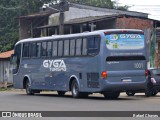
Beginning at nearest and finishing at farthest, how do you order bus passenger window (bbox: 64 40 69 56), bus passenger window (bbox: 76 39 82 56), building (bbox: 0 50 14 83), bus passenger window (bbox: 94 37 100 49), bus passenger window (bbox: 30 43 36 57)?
1. bus passenger window (bbox: 94 37 100 49)
2. bus passenger window (bbox: 76 39 82 56)
3. bus passenger window (bbox: 64 40 69 56)
4. bus passenger window (bbox: 30 43 36 57)
5. building (bbox: 0 50 14 83)

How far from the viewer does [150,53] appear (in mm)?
42219

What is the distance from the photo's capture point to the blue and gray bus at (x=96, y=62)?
24.0 metres

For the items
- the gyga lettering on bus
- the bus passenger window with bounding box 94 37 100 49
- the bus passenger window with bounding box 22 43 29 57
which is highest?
the bus passenger window with bounding box 94 37 100 49

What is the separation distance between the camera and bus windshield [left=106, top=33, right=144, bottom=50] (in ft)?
78.7

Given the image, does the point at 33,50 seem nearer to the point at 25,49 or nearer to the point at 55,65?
the point at 25,49

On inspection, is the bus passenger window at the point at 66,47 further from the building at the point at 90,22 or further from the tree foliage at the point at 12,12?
the tree foliage at the point at 12,12

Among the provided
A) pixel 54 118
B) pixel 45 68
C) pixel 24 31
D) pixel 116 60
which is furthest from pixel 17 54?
pixel 24 31

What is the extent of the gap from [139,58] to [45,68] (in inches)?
264

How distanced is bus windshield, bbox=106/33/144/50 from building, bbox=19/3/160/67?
1710 centimetres

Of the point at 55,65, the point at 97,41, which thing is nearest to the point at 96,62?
the point at 97,41

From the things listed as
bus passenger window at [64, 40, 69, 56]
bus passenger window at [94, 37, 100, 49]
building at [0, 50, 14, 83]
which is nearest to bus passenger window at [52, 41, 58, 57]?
bus passenger window at [64, 40, 69, 56]

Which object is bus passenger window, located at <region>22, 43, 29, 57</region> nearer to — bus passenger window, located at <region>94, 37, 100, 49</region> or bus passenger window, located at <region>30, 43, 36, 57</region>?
bus passenger window, located at <region>30, 43, 36, 57</region>

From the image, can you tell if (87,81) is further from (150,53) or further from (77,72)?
(150,53)

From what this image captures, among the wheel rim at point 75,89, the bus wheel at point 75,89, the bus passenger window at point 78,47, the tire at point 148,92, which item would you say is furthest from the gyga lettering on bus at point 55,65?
the tire at point 148,92
